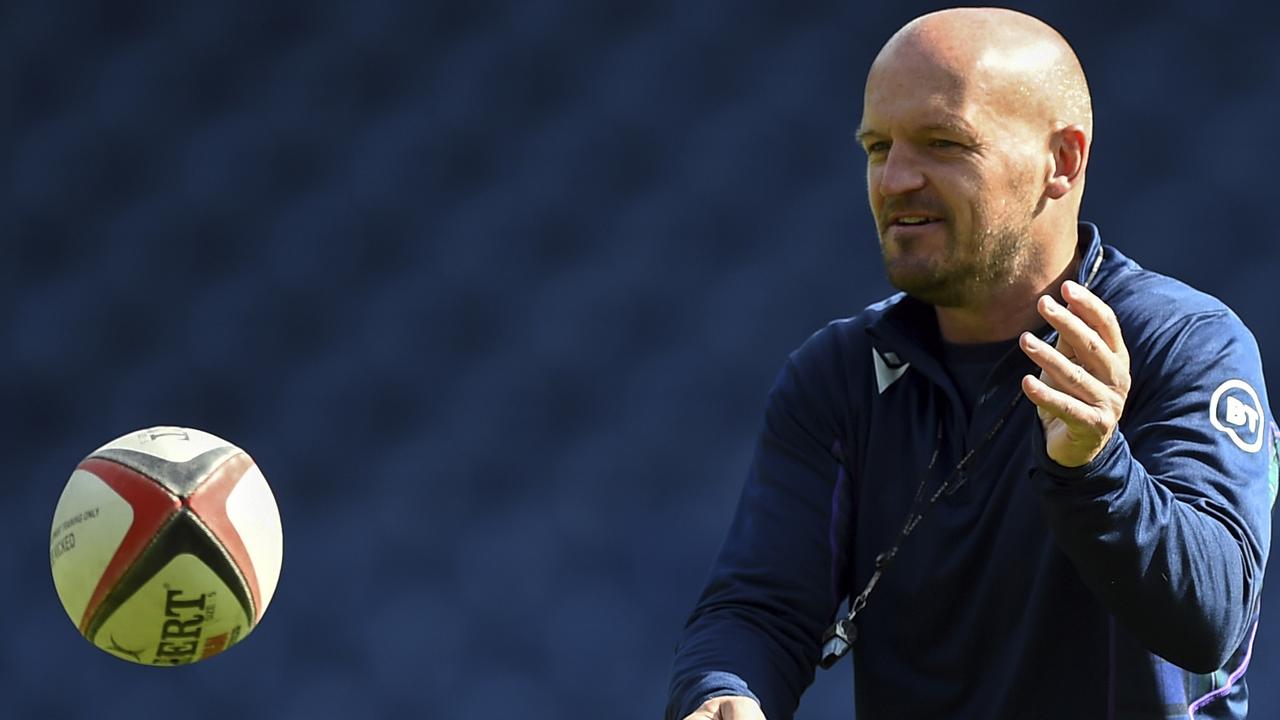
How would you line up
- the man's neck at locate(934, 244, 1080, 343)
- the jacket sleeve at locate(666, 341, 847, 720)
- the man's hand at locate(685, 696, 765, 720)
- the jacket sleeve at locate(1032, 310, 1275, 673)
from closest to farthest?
1. the jacket sleeve at locate(1032, 310, 1275, 673)
2. the man's hand at locate(685, 696, 765, 720)
3. the jacket sleeve at locate(666, 341, 847, 720)
4. the man's neck at locate(934, 244, 1080, 343)

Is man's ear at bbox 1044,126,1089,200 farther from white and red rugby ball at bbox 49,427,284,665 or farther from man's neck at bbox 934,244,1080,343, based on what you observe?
white and red rugby ball at bbox 49,427,284,665

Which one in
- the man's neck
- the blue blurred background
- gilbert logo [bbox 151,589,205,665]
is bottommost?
gilbert logo [bbox 151,589,205,665]

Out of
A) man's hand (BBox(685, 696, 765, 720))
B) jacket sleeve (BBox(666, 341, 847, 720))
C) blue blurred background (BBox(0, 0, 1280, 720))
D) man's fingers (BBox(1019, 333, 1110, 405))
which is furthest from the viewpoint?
blue blurred background (BBox(0, 0, 1280, 720))

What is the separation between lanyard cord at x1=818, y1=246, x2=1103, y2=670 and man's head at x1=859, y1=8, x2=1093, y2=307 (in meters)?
0.14

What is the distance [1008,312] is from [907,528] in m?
0.35

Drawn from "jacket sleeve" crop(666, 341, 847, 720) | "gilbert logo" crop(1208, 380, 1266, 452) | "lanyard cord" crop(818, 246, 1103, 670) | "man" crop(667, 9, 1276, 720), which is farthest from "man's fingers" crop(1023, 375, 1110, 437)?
"jacket sleeve" crop(666, 341, 847, 720)

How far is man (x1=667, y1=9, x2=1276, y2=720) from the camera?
253 cm

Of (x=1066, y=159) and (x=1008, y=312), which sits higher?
(x=1066, y=159)

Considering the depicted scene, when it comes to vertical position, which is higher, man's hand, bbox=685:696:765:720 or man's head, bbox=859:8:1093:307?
man's head, bbox=859:8:1093:307

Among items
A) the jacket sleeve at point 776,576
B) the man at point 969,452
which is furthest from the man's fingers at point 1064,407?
the jacket sleeve at point 776,576

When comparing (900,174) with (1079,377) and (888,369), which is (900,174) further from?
(1079,377)

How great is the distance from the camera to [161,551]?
2.67 meters

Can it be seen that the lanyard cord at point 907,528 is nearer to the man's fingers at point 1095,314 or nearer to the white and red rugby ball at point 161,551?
the man's fingers at point 1095,314

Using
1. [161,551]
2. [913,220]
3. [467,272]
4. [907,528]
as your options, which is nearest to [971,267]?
[913,220]
